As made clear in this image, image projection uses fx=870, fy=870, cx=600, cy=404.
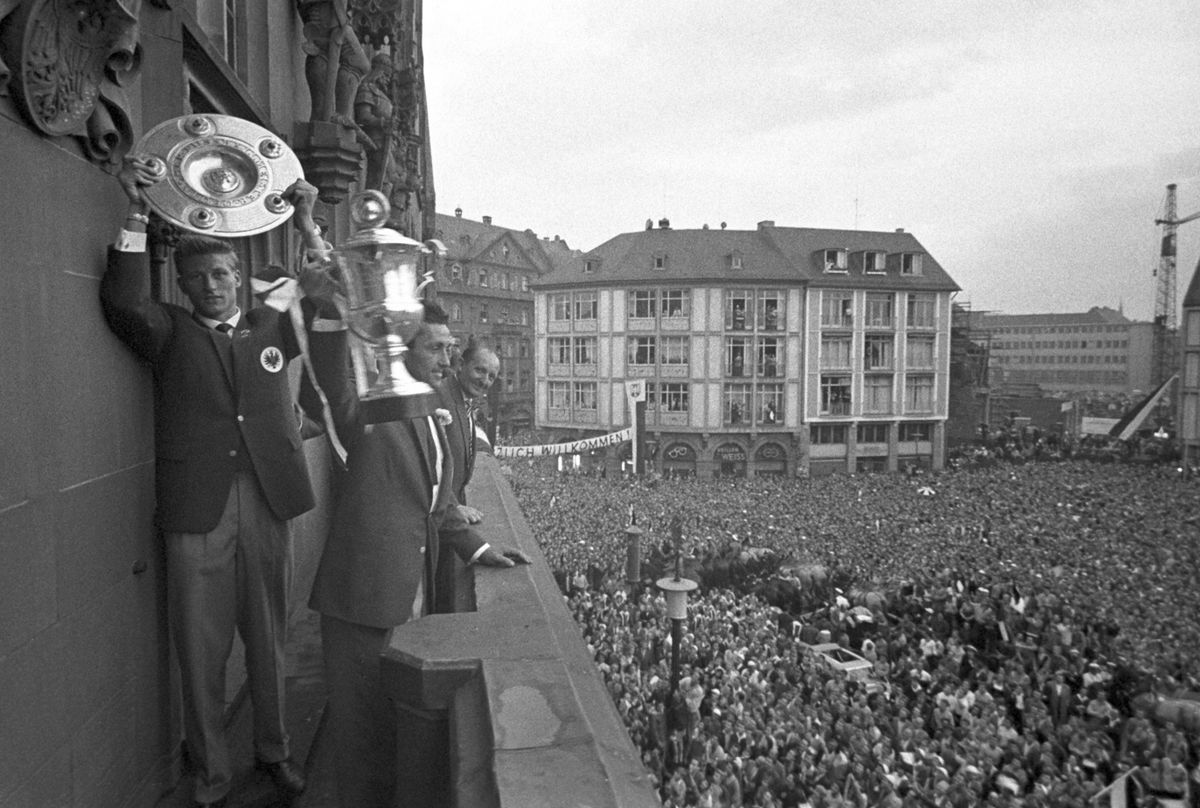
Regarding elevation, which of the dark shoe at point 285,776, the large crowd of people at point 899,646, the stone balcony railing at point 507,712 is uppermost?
the stone balcony railing at point 507,712

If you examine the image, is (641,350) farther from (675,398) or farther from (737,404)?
(737,404)

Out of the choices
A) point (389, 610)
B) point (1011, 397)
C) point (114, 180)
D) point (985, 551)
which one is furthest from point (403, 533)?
point (1011, 397)

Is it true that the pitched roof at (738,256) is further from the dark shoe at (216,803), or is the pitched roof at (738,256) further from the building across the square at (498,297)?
the dark shoe at (216,803)

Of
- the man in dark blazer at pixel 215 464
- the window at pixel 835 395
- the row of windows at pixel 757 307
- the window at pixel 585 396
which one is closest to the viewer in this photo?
the man in dark blazer at pixel 215 464

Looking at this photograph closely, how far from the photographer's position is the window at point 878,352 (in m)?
42.5

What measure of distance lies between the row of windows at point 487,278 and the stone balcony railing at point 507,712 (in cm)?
5129

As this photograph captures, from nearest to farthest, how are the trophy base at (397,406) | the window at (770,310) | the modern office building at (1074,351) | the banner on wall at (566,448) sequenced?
1. the trophy base at (397,406)
2. the banner on wall at (566,448)
3. the window at (770,310)
4. the modern office building at (1074,351)

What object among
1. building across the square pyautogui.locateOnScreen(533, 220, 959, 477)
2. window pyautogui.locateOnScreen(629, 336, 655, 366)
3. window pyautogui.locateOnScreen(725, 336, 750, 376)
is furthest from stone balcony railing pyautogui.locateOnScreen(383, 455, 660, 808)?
window pyautogui.locateOnScreen(629, 336, 655, 366)

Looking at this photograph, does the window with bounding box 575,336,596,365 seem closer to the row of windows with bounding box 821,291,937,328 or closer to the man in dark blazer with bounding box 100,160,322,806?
the row of windows with bounding box 821,291,937,328

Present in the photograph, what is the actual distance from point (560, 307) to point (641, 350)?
517 cm

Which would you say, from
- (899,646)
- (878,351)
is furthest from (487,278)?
(899,646)

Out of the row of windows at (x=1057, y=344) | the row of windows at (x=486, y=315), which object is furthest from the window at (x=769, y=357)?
the row of windows at (x=1057, y=344)

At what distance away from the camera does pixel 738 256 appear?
41250 millimetres

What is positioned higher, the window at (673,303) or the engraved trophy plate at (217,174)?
the window at (673,303)
